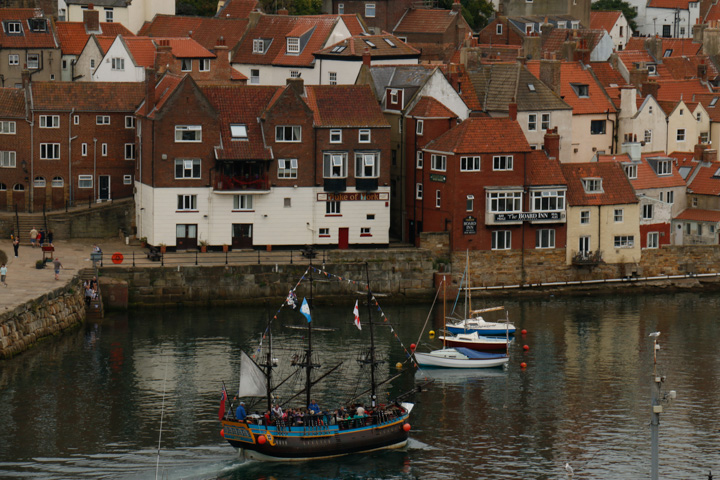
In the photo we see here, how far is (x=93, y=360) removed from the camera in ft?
347

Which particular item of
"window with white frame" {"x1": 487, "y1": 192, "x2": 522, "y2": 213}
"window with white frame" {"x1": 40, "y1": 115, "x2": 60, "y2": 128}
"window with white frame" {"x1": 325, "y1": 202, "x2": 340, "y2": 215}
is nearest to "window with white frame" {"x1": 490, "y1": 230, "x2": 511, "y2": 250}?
"window with white frame" {"x1": 487, "y1": 192, "x2": 522, "y2": 213}

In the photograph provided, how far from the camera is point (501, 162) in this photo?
12562cm

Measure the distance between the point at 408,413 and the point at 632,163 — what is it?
1874 inches

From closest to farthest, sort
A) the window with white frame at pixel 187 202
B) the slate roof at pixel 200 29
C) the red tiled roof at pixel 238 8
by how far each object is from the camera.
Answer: the window with white frame at pixel 187 202
the slate roof at pixel 200 29
the red tiled roof at pixel 238 8

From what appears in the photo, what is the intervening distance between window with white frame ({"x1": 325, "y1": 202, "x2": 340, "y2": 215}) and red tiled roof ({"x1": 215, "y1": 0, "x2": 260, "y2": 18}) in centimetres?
4720

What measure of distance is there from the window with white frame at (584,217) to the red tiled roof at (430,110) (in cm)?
1114

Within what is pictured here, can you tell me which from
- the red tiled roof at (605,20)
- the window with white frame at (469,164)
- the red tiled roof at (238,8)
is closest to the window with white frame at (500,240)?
the window with white frame at (469,164)

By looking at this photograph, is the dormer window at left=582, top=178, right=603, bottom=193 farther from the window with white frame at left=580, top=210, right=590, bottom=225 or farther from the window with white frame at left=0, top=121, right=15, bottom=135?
the window with white frame at left=0, top=121, right=15, bottom=135

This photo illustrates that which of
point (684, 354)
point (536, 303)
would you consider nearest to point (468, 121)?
point (536, 303)

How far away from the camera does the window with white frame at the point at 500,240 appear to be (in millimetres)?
126500

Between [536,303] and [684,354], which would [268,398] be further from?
[536,303]

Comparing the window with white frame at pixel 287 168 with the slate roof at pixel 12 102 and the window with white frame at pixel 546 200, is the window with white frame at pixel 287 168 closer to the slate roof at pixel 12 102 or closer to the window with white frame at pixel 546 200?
the window with white frame at pixel 546 200

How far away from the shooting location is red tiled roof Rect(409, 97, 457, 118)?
5034 inches

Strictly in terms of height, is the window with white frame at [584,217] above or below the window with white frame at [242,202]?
below
